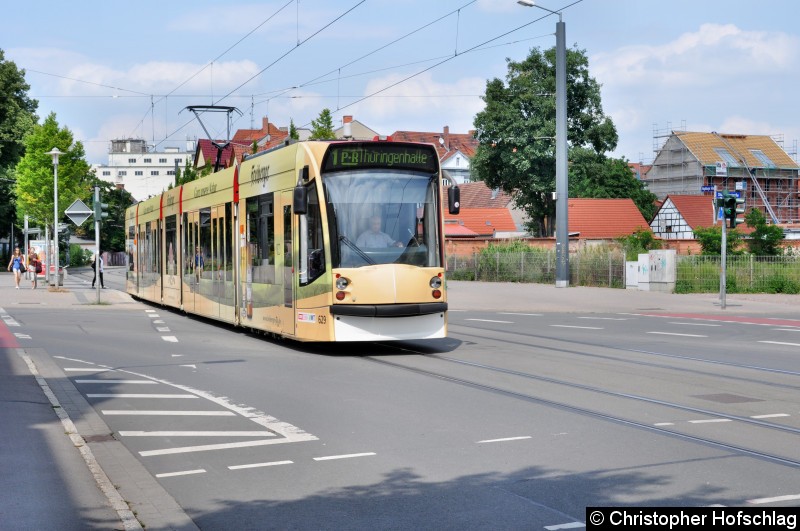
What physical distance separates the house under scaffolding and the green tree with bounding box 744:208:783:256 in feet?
195

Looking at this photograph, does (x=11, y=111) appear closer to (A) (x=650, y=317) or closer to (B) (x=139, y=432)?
(A) (x=650, y=317)

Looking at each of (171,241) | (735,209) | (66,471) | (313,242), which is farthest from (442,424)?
(735,209)

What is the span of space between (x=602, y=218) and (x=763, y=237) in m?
33.4

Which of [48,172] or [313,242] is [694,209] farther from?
[313,242]

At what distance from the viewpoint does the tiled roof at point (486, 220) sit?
9047 cm

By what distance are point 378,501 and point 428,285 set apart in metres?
9.20

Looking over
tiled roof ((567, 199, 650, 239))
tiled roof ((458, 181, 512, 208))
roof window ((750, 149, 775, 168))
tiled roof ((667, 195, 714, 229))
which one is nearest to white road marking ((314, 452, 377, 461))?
tiled roof ((567, 199, 650, 239))

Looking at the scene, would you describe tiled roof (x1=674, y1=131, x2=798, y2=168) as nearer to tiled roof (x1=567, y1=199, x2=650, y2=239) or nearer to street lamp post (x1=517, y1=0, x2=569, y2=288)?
tiled roof (x1=567, y1=199, x2=650, y2=239)

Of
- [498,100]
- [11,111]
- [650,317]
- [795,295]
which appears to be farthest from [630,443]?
[11,111]

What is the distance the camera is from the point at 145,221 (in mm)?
32156

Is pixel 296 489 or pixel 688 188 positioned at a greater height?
pixel 688 188

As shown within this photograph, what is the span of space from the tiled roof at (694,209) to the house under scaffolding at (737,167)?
11.8 m

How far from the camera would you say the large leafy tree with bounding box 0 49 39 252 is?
251 ft

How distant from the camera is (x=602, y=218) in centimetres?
7525
